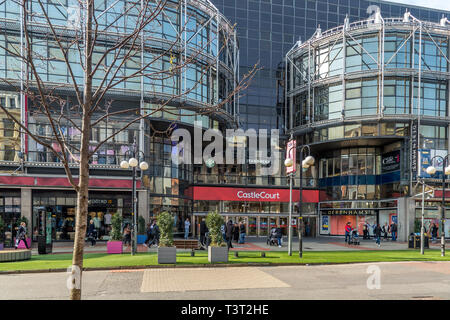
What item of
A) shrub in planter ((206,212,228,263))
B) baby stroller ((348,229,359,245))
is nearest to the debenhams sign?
baby stroller ((348,229,359,245))

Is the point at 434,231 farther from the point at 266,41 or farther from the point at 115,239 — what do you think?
the point at 115,239

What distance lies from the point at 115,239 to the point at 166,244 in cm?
599

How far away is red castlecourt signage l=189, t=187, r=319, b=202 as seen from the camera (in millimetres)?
36156

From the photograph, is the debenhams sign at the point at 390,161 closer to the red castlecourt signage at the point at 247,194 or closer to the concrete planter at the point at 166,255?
the red castlecourt signage at the point at 247,194

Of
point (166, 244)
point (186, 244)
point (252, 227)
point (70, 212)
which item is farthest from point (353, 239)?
point (70, 212)

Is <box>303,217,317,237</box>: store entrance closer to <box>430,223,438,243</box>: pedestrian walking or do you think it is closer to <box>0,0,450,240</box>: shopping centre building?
<box>0,0,450,240</box>: shopping centre building

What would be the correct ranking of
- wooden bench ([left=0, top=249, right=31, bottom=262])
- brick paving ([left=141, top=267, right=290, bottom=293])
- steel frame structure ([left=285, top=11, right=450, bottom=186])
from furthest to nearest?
1. steel frame structure ([left=285, top=11, right=450, bottom=186])
2. wooden bench ([left=0, top=249, right=31, bottom=262])
3. brick paving ([left=141, top=267, right=290, bottom=293])

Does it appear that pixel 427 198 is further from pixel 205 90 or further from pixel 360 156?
pixel 205 90

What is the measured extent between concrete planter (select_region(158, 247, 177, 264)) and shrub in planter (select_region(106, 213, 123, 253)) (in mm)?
5683

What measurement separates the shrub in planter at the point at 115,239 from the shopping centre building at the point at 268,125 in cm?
763

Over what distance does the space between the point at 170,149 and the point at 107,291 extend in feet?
77.5

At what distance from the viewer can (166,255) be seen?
15.8 meters

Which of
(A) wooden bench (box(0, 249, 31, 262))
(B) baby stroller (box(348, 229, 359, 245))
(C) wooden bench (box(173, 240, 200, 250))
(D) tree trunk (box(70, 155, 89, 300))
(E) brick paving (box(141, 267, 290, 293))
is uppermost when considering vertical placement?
(D) tree trunk (box(70, 155, 89, 300))

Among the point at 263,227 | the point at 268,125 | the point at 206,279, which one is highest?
the point at 268,125
